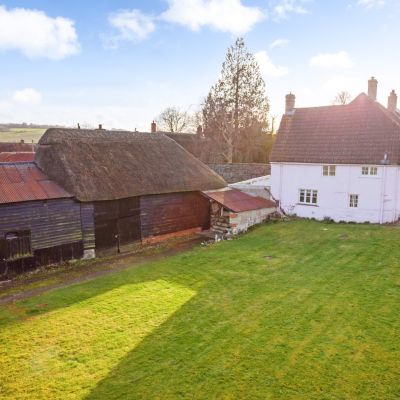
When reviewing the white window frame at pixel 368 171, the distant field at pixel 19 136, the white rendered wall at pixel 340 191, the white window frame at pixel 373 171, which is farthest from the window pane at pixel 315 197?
the distant field at pixel 19 136

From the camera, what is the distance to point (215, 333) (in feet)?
35.0

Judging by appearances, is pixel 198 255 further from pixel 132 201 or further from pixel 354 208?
pixel 354 208

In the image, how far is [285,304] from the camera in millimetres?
12562

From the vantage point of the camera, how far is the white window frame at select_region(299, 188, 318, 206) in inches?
1036

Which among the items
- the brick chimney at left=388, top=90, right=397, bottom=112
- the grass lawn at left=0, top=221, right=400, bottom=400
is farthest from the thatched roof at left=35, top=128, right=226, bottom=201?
the brick chimney at left=388, top=90, right=397, bottom=112

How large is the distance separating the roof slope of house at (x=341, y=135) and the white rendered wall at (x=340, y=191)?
2.34 ft

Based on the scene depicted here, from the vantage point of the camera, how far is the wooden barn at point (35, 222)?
16.2m

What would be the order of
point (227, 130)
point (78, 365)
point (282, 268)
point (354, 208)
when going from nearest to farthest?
1. point (78, 365)
2. point (282, 268)
3. point (354, 208)
4. point (227, 130)

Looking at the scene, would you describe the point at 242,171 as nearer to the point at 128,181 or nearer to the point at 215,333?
the point at 128,181

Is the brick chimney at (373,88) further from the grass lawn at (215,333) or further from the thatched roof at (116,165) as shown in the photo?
the grass lawn at (215,333)

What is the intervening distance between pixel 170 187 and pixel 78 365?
1447cm

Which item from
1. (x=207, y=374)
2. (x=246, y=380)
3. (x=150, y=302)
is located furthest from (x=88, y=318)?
(x=246, y=380)

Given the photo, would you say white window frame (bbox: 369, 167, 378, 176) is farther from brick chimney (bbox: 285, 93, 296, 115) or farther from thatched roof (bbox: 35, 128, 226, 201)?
thatched roof (bbox: 35, 128, 226, 201)

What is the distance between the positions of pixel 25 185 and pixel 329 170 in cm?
1927
